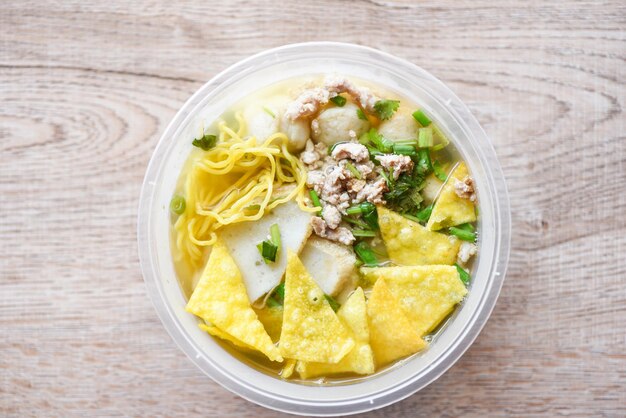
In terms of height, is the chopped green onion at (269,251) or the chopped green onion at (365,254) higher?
the chopped green onion at (365,254)

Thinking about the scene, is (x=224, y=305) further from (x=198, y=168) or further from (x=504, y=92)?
(x=504, y=92)

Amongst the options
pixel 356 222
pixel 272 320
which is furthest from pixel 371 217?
pixel 272 320

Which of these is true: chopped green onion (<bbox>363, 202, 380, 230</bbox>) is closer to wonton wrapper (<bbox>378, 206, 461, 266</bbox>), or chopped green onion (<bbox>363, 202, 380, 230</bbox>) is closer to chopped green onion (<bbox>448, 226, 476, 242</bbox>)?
wonton wrapper (<bbox>378, 206, 461, 266</bbox>)

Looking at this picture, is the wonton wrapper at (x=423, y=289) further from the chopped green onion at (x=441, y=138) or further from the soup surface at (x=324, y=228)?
the chopped green onion at (x=441, y=138)

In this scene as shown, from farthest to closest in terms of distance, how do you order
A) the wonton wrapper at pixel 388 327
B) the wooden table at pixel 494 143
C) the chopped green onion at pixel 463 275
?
the wooden table at pixel 494 143 < the chopped green onion at pixel 463 275 < the wonton wrapper at pixel 388 327

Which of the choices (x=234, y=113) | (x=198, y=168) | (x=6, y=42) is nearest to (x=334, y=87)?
(x=234, y=113)

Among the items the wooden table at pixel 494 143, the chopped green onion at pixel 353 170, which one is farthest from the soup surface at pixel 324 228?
the wooden table at pixel 494 143

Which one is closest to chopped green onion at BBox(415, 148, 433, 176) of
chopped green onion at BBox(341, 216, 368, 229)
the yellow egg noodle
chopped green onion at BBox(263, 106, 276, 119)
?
chopped green onion at BBox(341, 216, 368, 229)

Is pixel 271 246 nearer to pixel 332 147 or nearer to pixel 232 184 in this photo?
pixel 232 184
